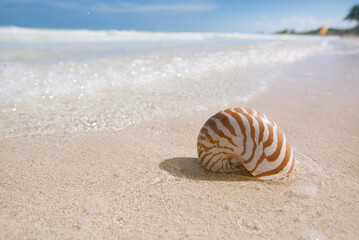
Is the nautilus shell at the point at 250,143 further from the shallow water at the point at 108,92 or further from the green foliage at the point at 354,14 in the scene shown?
the green foliage at the point at 354,14

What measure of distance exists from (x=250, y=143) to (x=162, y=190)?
70cm

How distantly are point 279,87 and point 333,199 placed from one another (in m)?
3.40

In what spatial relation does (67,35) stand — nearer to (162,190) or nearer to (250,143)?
(162,190)

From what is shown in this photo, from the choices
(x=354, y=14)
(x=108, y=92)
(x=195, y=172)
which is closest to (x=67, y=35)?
(x=108, y=92)

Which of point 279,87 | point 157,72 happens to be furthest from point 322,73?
point 157,72

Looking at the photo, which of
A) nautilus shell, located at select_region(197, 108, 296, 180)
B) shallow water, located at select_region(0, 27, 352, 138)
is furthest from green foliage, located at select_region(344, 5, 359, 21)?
nautilus shell, located at select_region(197, 108, 296, 180)

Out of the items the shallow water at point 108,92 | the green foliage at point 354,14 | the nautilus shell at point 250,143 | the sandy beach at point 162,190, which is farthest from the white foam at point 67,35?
the green foliage at point 354,14

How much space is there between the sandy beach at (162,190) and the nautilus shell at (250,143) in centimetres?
12

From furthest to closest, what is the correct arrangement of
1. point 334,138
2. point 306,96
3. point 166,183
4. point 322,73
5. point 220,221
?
point 322,73
point 306,96
point 334,138
point 166,183
point 220,221

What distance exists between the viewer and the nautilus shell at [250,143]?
174cm

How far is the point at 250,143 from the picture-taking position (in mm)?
1759

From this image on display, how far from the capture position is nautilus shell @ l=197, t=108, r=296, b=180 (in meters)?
1.74

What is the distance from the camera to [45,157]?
2.17 m

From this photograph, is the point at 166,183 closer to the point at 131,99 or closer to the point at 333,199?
the point at 333,199
